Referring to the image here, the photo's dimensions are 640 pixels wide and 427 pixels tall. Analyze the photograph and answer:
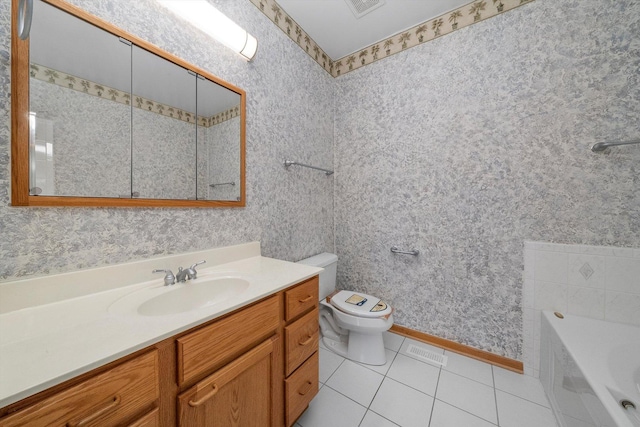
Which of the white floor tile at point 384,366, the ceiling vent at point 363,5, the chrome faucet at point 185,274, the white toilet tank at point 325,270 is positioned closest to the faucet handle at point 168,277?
the chrome faucet at point 185,274

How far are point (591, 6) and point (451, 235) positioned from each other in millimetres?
1478

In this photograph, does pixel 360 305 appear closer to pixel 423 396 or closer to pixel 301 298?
pixel 423 396

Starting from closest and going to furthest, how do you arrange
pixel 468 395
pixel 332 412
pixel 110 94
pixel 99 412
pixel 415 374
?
pixel 99 412 → pixel 110 94 → pixel 332 412 → pixel 468 395 → pixel 415 374

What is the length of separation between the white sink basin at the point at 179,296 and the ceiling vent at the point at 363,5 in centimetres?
192

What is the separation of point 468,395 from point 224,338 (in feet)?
4.74

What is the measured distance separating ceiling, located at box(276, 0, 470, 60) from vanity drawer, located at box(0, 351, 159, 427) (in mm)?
2093

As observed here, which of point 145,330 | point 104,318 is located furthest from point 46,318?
point 145,330

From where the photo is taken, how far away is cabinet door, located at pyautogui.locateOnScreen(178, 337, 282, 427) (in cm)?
63

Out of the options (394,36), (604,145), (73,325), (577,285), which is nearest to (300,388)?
(73,325)

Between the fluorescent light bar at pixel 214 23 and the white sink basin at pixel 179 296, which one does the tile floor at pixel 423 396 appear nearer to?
the white sink basin at pixel 179 296

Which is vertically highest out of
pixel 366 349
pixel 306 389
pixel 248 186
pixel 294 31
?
pixel 294 31

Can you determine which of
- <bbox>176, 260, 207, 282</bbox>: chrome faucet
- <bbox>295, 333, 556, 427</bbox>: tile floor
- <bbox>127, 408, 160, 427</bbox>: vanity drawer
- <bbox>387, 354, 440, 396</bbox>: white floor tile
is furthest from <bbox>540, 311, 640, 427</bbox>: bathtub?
<bbox>176, 260, 207, 282</bbox>: chrome faucet

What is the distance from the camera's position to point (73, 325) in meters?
0.59

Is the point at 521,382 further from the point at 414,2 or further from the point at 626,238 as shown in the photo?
the point at 414,2
